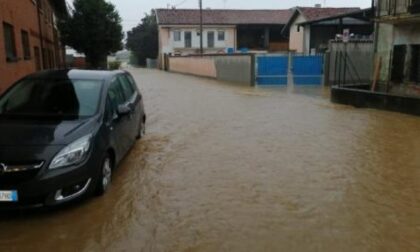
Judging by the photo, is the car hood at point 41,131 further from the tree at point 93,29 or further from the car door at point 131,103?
the tree at point 93,29

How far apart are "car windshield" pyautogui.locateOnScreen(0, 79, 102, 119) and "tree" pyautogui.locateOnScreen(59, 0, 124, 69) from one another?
28.6m

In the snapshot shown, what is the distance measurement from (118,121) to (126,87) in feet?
5.36

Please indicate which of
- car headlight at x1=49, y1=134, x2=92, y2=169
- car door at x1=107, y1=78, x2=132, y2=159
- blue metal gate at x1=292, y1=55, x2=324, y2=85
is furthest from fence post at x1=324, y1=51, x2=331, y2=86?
car headlight at x1=49, y1=134, x2=92, y2=169

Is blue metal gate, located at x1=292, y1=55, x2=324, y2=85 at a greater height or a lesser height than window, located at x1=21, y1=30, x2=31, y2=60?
lesser

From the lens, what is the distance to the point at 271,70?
22.8 meters

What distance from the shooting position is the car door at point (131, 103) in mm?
7170

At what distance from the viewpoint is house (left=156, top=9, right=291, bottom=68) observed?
5153cm

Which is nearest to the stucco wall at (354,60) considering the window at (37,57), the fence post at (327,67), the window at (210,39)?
the fence post at (327,67)

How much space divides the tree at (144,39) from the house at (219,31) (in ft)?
36.2

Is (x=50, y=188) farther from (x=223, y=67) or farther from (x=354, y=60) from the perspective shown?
(x=223, y=67)

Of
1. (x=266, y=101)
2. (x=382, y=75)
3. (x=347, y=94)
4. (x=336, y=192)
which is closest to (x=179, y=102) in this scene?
(x=266, y=101)

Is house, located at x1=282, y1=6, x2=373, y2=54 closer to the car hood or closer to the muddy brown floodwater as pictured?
the muddy brown floodwater

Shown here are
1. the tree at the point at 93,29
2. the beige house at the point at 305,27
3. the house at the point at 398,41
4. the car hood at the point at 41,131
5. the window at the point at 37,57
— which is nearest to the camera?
the car hood at the point at 41,131

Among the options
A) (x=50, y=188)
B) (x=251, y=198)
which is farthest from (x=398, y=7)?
(x=50, y=188)
